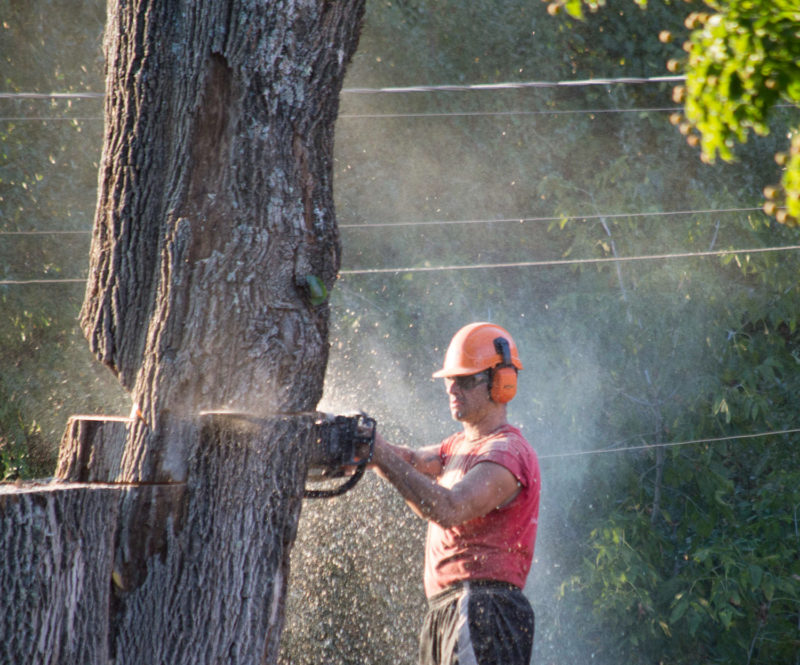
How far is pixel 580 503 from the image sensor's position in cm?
823

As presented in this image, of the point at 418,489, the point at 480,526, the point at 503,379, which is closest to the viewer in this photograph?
the point at 418,489

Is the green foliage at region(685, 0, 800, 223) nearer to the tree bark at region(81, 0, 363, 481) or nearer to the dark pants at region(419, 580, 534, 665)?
the tree bark at region(81, 0, 363, 481)

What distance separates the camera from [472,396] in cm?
361

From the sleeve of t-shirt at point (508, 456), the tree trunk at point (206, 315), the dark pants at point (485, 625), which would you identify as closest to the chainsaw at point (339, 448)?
the tree trunk at point (206, 315)

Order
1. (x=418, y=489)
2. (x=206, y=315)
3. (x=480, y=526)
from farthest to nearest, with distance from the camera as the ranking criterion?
(x=480, y=526), (x=418, y=489), (x=206, y=315)

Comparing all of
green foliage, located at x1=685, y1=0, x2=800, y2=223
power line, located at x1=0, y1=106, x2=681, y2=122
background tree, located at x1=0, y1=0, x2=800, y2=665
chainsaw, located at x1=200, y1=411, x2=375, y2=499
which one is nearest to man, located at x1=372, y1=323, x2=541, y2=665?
chainsaw, located at x1=200, y1=411, x2=375, y2=499

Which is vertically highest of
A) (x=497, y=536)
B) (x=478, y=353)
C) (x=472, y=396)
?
(x=478, y=353)

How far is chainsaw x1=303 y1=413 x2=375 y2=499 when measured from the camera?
2727 mm

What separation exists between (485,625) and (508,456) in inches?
25.8

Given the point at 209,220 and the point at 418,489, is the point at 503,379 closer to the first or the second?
the point at 418,489

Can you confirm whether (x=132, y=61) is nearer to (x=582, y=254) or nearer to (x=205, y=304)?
(x=205, y=304)

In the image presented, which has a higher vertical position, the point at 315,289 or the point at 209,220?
the point at 209,220

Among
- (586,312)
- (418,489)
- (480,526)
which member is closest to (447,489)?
(418,489)

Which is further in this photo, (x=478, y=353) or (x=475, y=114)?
(x=475, y=114)
